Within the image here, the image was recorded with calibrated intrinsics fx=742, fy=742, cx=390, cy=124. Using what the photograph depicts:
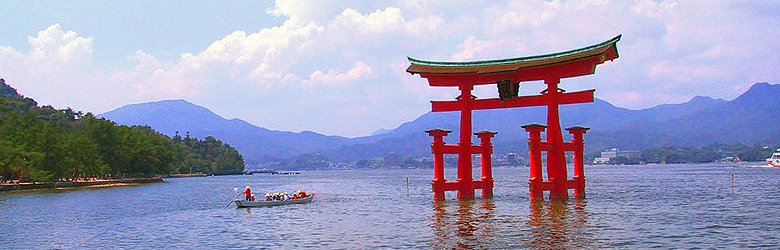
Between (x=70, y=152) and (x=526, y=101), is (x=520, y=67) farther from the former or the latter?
(x=70, y=152)

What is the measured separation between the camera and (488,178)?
138 ft

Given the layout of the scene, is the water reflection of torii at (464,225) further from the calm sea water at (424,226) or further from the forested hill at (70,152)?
the forested hill at (70,152)

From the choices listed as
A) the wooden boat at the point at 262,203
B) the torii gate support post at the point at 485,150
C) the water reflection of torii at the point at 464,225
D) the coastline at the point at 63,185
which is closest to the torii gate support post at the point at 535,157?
the water reflection of torii at the point at 464,225

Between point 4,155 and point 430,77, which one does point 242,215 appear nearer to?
point 430,77

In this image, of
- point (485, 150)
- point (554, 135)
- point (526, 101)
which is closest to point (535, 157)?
point (554, 135)

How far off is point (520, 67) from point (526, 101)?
6.30 feet

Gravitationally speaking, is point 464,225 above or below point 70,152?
below

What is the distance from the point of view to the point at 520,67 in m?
37.6

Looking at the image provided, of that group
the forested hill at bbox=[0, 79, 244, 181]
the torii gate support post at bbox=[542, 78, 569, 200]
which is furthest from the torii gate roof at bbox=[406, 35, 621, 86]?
the forested hill at bbox=[0, 79, 244, 181]

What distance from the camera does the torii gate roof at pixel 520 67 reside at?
35812mm

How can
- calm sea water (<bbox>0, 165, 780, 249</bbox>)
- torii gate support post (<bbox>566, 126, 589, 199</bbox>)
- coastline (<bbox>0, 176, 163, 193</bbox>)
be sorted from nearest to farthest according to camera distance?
calm sea water (<bbox>0, 165, 780, 249</bbox>) → torii gate support post (<bbox>566, 126, 589, 199</bbox>) → coastline (<bbox>0, 176, 163, 193</bbox>)

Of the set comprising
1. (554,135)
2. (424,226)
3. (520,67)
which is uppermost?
(520,67)

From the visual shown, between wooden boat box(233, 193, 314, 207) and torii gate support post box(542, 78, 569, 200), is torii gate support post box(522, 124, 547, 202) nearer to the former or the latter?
torii gate support post box(542, 78, 569, 200)

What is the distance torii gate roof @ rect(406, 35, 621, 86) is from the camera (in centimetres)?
3581
